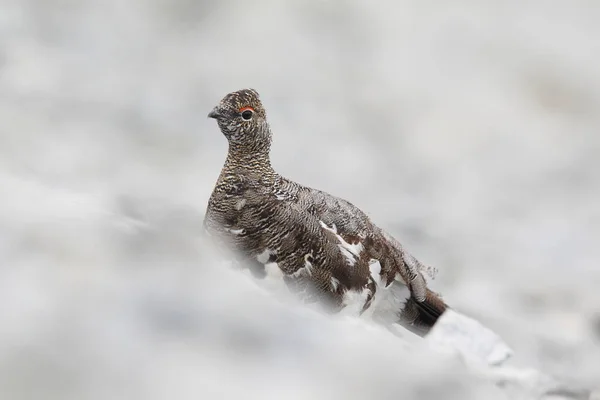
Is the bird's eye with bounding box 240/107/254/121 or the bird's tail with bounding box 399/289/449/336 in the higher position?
the bird's eye with bounding box 240/107/254/121

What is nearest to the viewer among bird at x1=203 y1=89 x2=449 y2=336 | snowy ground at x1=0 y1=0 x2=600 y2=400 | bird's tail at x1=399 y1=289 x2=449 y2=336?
bird at x1=203 y1=89 x2=449 y2=336

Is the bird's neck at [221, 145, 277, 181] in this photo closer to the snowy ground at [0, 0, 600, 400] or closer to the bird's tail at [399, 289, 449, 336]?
the snowy ground at [0, 0, 600, 400]

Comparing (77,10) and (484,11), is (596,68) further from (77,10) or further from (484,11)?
(77,10)

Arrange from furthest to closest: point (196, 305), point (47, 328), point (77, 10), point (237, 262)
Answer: point (77, 10), point (237, 262), point (196, 305), point (47, 328)

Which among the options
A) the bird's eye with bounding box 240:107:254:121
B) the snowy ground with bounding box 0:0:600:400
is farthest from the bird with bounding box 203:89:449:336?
the snowy ground with bounding box 0:0:600:400

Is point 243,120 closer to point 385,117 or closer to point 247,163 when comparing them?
point 247,163

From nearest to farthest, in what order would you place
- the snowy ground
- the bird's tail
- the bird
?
the bird, the bird's tail, the snowy ground

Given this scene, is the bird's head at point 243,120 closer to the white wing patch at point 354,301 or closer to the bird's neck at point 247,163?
the bird's neck at point 247,163

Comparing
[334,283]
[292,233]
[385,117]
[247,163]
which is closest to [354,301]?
[334,283]

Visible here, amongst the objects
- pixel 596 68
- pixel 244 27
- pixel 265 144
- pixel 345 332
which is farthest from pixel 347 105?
pixel 345 332
